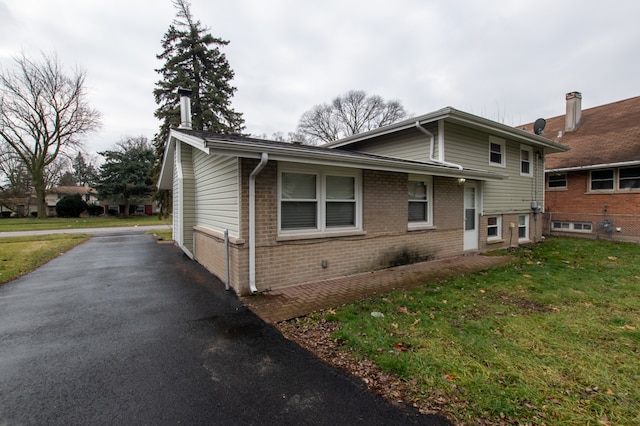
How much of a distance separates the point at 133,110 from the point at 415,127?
2558cm

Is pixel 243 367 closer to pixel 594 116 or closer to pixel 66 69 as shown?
pixel 594 116

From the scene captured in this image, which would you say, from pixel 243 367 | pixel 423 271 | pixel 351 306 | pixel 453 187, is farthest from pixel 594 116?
pixel 243 367

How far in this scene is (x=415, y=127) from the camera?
29.9ft

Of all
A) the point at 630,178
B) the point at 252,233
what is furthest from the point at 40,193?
the point at 630,178

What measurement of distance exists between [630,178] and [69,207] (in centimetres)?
4709

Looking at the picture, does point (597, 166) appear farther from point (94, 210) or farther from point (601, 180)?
point (94, 210)

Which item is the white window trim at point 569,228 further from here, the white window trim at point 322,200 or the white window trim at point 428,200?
the white window trim at point 322,200

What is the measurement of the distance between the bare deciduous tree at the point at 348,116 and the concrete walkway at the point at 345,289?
29.5 m

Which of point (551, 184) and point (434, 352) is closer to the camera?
point (434, 352)

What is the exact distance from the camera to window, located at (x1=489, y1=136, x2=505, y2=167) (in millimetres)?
10235

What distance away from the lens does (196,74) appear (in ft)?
73.5

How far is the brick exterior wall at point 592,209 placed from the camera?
38.6ft

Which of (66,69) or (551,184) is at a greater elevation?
(66,69)

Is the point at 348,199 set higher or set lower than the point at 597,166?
lower
